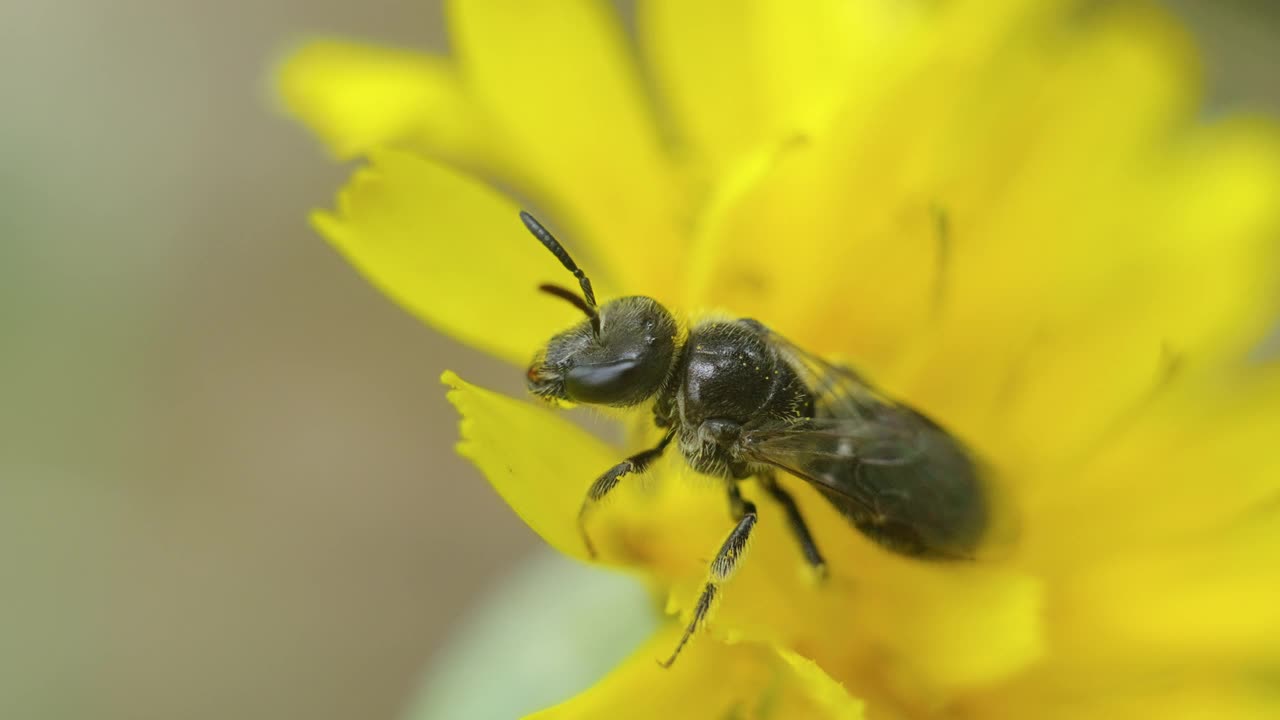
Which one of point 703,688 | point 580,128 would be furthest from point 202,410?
point 703,688

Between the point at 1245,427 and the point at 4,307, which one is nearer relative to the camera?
the point at 1245,427

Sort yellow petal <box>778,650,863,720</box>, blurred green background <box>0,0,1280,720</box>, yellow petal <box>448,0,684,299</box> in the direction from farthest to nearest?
blurred green background <box>0,0,1280,720</box> → yellow petal <box>448,0,684,299</box> → yellow petal <box>778,650,863,720</box>

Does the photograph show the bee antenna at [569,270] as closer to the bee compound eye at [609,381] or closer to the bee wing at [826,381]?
the bee compound eye at [609,381]

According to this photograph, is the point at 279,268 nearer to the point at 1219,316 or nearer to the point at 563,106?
the point at 563,106

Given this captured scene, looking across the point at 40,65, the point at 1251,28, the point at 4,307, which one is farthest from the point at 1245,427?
the point at 40,65

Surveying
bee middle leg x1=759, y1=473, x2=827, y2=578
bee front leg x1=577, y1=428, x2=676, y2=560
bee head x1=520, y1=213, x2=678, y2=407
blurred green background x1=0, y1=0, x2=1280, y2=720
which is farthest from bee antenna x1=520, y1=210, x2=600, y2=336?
blurred green background x1=0, y1=0, x2=1280, y2=720

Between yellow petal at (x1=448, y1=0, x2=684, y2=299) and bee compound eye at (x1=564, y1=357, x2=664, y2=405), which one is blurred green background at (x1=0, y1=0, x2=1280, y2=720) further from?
bee compound eye at (x1=564, y1=357, x2=664, y2=405)

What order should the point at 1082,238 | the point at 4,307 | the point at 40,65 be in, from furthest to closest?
the point at 40,65
the point at 4,307
the point at 1082,238
